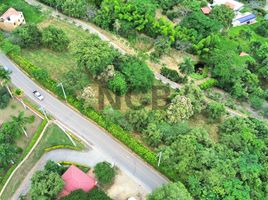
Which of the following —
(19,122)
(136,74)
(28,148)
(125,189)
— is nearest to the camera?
(125,189)

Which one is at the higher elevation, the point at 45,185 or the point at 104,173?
the point at 45,185

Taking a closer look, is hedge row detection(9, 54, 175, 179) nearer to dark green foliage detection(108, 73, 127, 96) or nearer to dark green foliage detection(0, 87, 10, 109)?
dark green foliage detection(108, 73, 127, 96)

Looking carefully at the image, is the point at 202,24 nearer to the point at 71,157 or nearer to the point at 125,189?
the point at 71,157

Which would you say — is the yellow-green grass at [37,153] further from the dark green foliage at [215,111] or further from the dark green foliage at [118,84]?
the dark green foliage at [215,111]

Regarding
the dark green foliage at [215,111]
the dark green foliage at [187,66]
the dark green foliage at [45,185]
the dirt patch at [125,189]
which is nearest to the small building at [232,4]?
the dark green foliage at [187,66]

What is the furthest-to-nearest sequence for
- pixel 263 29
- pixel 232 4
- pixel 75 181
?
pixel 232 4, pixel 263 29, pixel 75 181

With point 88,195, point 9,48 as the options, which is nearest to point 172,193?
point 88,195
